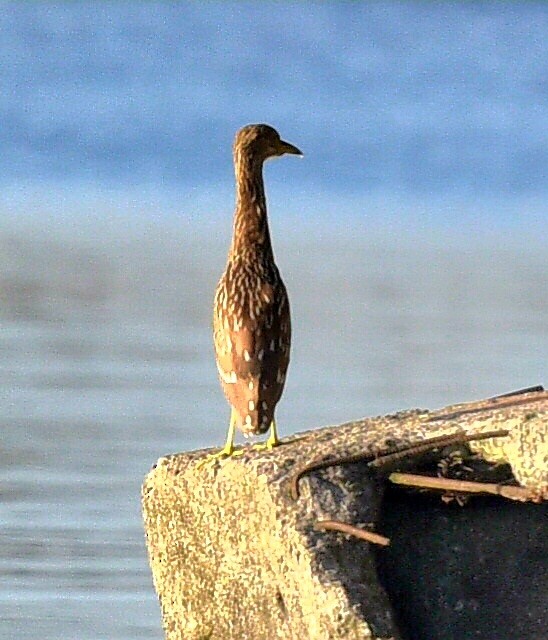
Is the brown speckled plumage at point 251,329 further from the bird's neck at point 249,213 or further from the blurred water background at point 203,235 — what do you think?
the blurred water background at point 203,235

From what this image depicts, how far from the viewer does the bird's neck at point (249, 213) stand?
207 inches

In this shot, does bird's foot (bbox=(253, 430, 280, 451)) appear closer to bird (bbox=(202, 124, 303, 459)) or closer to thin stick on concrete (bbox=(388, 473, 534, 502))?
bird (bbox=(202, 124, 303, 459))

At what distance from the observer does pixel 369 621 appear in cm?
374

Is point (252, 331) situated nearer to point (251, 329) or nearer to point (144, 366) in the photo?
point (251, 329)

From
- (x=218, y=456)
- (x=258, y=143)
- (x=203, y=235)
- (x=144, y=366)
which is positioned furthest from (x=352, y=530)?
(x=203, y=235)

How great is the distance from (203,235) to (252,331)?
13024 mm

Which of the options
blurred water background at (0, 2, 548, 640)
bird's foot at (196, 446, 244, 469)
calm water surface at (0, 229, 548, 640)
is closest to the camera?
bird's foot at (196, 446, 244, 469)

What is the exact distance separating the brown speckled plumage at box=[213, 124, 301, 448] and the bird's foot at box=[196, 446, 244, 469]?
37 cm

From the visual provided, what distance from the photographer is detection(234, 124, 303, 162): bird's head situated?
552cm

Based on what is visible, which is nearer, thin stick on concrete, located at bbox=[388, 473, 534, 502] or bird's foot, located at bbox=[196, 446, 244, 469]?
thin stick on concrete, located at bbox=[388, 473, 534, 502]

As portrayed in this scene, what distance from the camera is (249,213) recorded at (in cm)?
536

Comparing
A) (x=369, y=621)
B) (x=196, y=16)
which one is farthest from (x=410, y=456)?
(x=196, y=16)

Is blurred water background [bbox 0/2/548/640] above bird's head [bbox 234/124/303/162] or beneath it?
above

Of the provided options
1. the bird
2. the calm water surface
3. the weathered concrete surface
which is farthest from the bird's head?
the calm water surface
